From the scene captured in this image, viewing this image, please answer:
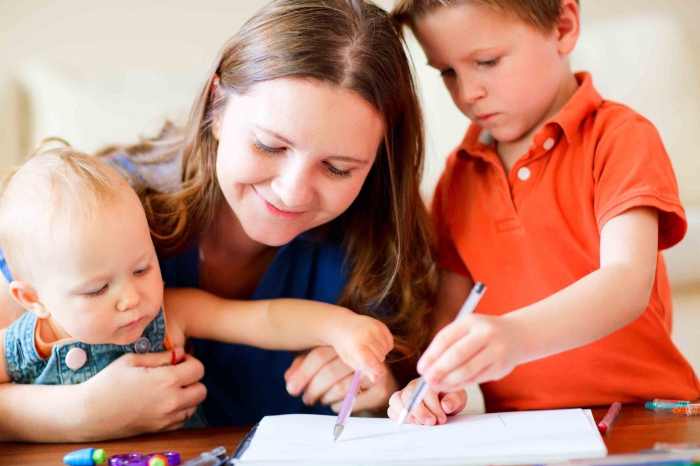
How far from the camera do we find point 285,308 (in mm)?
980

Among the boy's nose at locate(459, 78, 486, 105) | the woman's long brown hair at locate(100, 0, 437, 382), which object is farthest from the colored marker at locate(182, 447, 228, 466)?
the boy's nose at locate(459, 78, 486, 105)

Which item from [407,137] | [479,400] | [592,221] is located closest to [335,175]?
[407,137]

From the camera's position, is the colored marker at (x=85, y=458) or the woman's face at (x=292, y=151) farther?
the woman's face at (x=292, y=151)

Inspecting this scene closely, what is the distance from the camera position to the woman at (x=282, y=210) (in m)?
0.87

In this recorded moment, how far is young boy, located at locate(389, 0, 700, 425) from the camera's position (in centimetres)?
92

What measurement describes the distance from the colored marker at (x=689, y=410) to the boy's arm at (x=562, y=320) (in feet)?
0.45

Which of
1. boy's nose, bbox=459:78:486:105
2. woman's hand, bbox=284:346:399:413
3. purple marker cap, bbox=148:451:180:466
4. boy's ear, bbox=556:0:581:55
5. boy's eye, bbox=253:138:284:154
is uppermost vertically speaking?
boy's ear, bbox=556:0:581:55

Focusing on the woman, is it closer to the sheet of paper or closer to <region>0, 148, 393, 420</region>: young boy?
<region>0, 148, 393, 420</region>: young boy

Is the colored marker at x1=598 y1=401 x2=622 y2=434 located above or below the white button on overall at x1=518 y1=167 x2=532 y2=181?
below

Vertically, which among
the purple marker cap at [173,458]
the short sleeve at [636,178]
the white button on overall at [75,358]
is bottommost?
the purple marker cap at [173,458]

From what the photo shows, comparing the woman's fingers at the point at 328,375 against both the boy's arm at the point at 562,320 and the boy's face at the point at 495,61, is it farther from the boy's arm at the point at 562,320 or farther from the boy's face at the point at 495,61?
the boy's face at the point at 495,61

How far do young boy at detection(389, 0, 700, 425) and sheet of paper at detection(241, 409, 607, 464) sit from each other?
0.24 ft

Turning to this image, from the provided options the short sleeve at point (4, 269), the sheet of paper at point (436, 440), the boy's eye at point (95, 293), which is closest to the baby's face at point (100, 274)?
the boy's eye at point (95, 293)

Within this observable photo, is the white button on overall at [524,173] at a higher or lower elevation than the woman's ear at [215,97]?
lower
